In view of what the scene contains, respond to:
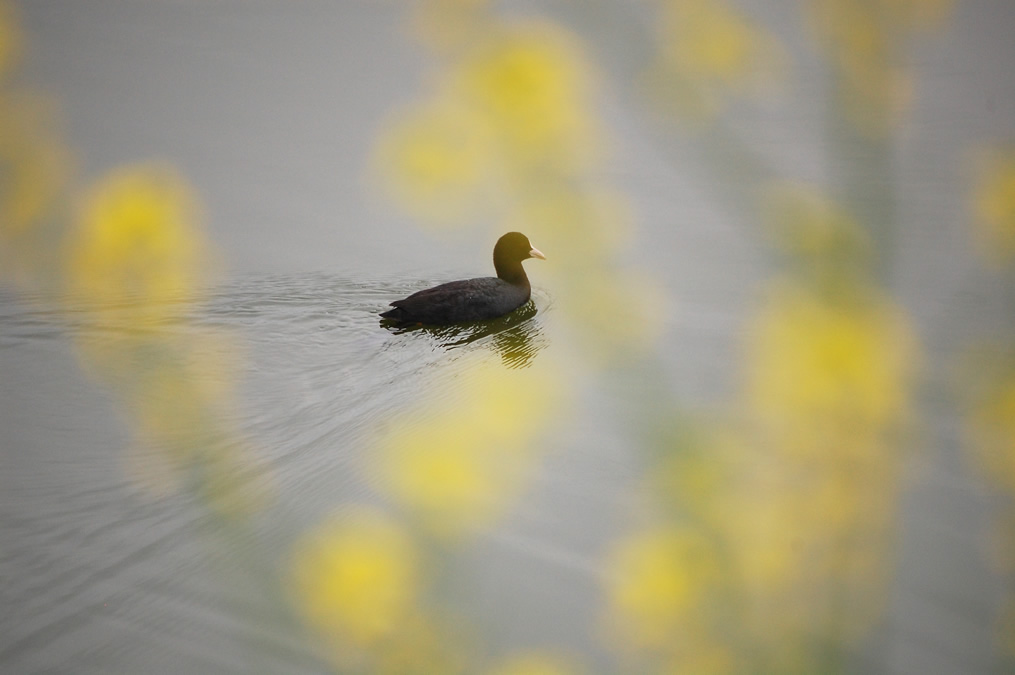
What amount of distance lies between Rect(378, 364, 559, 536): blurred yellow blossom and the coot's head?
1335mm

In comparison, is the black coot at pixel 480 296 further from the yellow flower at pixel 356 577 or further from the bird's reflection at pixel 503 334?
the yellow flower at pixel 356 577

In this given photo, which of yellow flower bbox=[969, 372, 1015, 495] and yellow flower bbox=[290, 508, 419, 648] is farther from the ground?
yellow flower bbox=[290, 508, 419, 648]

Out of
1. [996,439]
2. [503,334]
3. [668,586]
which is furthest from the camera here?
[503,334]

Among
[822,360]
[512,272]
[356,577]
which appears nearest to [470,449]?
[356,577]

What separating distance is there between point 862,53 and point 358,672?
58.4 inches

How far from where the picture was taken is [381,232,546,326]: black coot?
5.29 metres

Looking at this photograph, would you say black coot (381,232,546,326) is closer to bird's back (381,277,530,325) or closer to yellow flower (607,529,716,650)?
bird's back (381,277,530,325)

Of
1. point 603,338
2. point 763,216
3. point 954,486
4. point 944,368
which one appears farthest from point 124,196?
point 944,368

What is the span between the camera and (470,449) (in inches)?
128

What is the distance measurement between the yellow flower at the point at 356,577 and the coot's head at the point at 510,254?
3.24 metres

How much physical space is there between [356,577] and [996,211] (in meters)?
1.32

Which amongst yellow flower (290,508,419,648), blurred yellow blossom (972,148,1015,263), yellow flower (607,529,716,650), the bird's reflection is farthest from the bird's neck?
blurred yellow blossom (972,148,1015,263)

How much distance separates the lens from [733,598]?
3.99ft

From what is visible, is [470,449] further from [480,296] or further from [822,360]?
[480,296]
